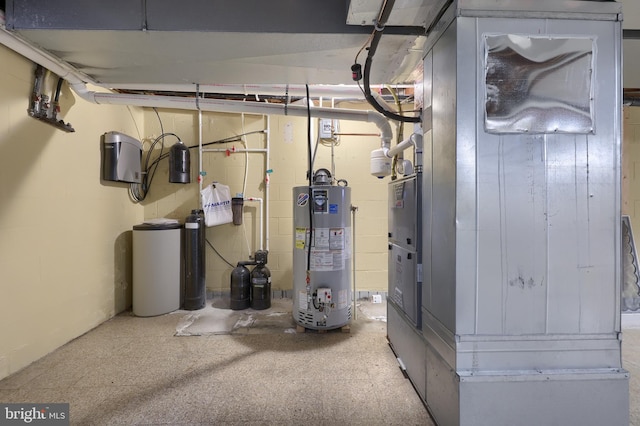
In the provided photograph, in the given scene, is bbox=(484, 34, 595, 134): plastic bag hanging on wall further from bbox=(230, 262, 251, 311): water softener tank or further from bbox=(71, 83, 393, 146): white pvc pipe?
bbox=(230, 262, 251, 311): water softener tank

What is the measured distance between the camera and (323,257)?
8.15 ft

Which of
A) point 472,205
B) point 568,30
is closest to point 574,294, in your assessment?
point 472,205

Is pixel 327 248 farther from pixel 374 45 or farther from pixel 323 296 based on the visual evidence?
pixel 374 45

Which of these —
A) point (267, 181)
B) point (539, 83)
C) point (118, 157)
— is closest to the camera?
point (539, 83)

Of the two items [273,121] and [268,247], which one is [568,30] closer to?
[273,121]

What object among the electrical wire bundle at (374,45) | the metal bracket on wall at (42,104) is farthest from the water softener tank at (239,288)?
the electrical wire bundle at (374,45)

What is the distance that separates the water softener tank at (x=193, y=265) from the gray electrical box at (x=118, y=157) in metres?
0.77

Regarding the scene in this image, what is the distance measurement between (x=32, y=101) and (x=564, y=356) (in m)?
3.59

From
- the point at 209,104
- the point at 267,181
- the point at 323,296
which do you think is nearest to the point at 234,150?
the point at 267,181

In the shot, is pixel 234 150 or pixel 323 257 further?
pixel 234 150

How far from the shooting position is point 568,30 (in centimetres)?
127

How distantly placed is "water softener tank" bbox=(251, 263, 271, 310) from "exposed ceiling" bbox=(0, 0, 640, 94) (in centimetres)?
208

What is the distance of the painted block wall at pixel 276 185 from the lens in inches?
136

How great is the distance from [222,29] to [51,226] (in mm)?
2022
